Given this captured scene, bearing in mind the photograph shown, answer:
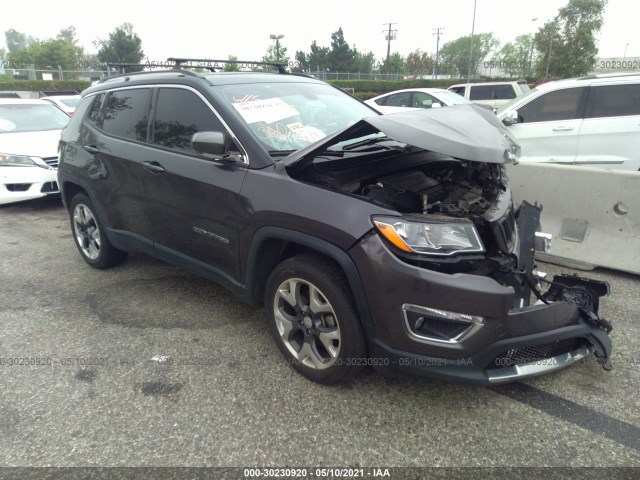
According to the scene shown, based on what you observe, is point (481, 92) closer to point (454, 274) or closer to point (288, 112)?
point (288, 112)

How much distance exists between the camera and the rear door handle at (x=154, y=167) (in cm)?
337

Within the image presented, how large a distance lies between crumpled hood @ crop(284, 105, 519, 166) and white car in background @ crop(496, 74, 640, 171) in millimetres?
3479

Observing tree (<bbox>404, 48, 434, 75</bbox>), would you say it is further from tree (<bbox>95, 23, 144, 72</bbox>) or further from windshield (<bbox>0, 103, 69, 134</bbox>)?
windshield (<bbox>0, 103, 69, 134</bbox>)

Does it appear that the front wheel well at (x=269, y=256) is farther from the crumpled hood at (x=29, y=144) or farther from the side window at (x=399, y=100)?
the side window at (x=399, y=100)

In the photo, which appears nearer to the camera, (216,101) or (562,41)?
(216,101)

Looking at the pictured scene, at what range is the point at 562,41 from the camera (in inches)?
1534

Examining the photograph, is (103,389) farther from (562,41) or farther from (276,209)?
(562,41)

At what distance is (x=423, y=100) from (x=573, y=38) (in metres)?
35.4

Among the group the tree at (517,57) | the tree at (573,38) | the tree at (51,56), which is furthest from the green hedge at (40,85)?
the tree at (517,57)

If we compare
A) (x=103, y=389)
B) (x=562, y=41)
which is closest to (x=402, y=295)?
(x=103, y=389)

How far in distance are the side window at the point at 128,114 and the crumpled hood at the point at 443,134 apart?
5.37 ft

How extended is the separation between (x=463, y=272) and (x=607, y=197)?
282cm

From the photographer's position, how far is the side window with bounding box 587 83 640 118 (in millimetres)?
5941

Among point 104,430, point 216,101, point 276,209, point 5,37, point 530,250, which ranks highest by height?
point 5,37
